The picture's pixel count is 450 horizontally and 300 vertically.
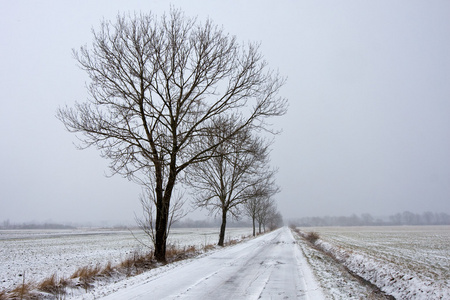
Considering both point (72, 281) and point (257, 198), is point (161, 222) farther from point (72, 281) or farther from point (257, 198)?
point (257, 198)

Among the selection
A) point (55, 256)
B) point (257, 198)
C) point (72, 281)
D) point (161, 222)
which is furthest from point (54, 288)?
point (257, 198)

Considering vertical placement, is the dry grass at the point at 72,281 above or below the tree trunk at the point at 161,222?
below

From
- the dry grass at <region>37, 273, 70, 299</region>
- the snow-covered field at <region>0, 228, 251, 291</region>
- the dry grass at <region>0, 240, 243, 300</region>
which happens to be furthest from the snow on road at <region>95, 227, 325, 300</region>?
the snow-covered field at <region>0, 228, 251, 291</region>

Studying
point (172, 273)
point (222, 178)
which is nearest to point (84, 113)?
point (172, 273)

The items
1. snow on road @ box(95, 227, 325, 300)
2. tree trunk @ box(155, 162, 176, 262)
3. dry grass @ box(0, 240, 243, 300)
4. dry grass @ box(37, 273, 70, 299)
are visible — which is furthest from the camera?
Result: tree trunk @ box(155, 162, 176, 262)

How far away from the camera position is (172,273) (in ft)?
30.5

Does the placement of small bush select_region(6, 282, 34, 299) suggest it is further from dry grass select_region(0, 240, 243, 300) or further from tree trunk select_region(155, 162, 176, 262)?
tree trunk select_region(155, 162, 176, 262)

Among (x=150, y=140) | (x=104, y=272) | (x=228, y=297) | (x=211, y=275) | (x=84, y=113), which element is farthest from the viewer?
(x=150, y=140)

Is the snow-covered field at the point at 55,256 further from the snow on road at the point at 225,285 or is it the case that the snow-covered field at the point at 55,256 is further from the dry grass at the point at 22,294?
the snow on road at the point at 225,285

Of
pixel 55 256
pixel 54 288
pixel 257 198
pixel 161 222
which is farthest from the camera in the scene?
pixel 257 198

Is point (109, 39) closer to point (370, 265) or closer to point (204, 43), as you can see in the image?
point (204, 43)

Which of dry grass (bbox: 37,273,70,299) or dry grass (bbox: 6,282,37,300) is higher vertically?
dry grass (bbox: 6,282,37,300)

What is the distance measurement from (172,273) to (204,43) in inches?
358

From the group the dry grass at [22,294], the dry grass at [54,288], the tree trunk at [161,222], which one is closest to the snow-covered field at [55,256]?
the dry grass at [54,288]
